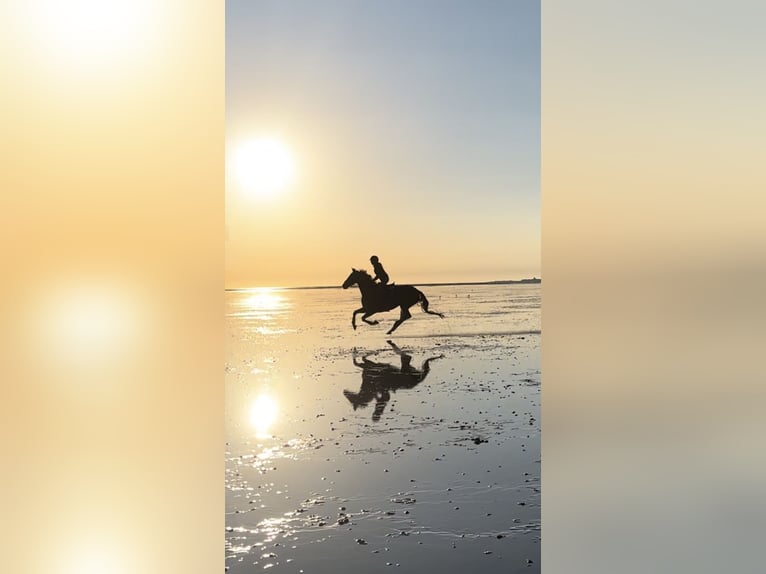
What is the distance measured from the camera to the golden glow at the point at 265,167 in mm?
3135

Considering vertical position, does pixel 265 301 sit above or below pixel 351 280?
below

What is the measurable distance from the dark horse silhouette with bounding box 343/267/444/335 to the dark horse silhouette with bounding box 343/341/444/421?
20 centimetres

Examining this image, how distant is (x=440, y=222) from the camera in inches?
132

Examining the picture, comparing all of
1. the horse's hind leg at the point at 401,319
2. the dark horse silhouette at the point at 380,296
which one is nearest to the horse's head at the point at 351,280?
the dark horse silhouette at the point at 380,296

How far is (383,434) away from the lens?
300 centimetres
